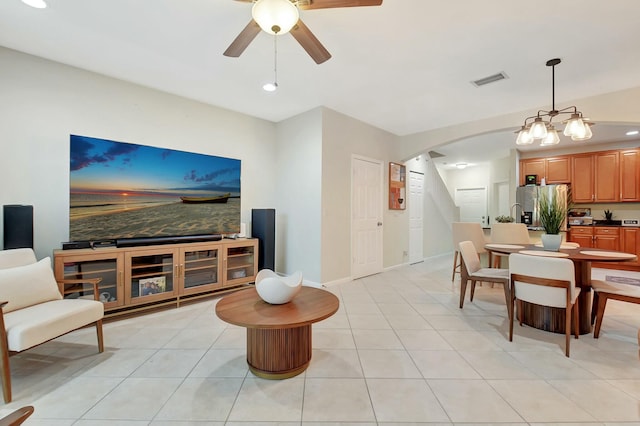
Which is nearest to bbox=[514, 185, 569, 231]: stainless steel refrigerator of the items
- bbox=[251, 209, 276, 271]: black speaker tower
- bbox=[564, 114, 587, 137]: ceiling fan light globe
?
bbox=[564, 114, 587, 137]: ceiling fan light globe

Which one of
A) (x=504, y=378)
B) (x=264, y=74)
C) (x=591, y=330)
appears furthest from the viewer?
(x=264, y=74)

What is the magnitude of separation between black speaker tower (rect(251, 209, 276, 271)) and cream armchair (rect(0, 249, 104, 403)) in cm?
205

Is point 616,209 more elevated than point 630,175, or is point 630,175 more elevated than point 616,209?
point 630,175

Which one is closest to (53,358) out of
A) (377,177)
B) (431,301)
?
(431,301)

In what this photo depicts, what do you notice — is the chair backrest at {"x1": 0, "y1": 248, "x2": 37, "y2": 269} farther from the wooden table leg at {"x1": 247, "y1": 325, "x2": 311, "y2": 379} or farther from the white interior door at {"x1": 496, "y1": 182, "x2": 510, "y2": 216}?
the white interior door at {"x1": 496, "y1": 182, "x2": 510, "y2": 216}

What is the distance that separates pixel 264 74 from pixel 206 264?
2468 millimetres

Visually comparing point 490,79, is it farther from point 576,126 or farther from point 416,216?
point 416,216

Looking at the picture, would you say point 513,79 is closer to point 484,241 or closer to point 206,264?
point 484,241

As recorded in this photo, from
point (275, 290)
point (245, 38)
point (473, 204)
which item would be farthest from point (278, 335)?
point (473, 204)

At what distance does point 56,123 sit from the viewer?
288cm

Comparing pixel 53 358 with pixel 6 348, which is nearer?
pixel 6 348

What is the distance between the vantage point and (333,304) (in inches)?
78.0

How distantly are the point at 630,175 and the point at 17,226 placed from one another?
31.4 feet

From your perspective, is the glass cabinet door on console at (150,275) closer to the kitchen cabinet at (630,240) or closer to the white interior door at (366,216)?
the white interior door at (366,216)
